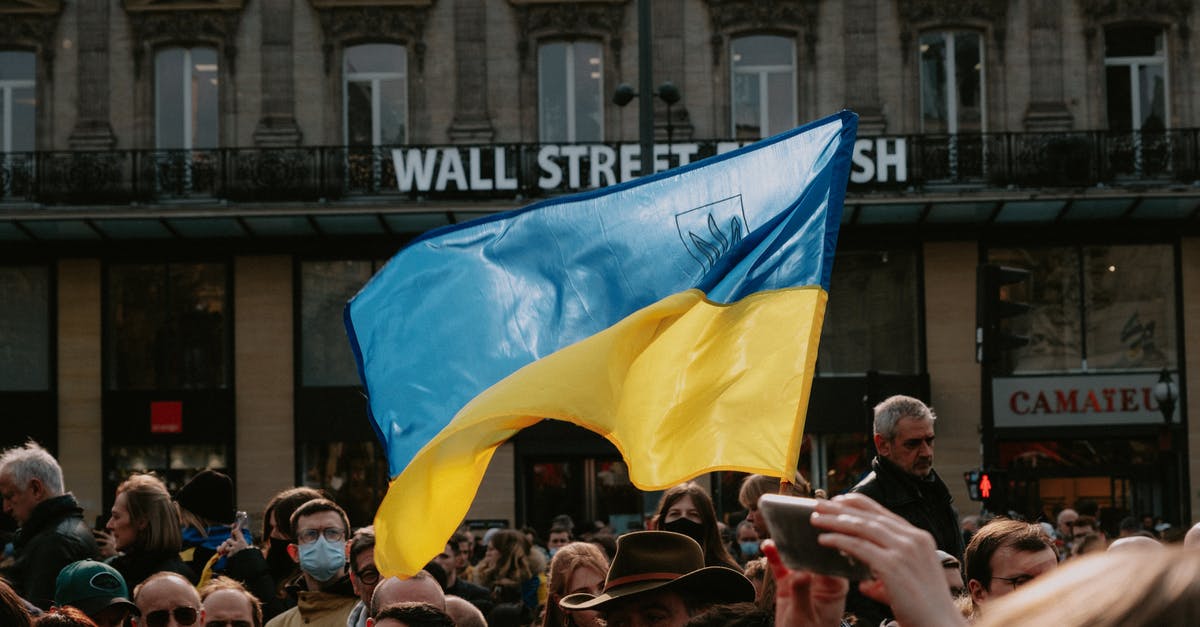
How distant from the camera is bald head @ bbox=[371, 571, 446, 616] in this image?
19.4ft

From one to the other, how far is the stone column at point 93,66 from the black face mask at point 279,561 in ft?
70.6

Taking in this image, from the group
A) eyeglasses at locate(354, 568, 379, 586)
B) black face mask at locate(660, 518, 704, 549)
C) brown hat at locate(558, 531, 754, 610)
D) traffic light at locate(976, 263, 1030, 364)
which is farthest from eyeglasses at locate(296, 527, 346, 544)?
traffic light at locate(976, 263, 1030, 364)

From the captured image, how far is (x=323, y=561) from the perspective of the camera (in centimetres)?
757

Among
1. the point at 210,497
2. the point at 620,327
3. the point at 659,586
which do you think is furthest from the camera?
the point at 210,497

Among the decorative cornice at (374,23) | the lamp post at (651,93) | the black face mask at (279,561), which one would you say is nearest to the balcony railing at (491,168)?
the decorative cornice at (374,23)

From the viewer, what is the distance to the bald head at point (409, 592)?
5914 millimetres

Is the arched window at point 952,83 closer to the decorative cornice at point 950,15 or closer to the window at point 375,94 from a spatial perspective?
the decorative cornice at point 950,15

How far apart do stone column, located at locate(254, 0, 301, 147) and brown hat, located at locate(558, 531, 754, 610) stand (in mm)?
23859

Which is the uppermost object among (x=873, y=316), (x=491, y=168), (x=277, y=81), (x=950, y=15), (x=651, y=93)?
(x=950, y=15)

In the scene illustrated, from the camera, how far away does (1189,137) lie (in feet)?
91.5

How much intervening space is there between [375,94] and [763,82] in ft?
22.7

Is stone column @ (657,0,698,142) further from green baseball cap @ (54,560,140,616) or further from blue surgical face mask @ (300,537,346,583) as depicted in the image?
green baseball cap @ (54,560,140,616)

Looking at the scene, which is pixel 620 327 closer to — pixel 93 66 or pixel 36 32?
pixel 93 66

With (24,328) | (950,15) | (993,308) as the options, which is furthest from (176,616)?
(950,15)
